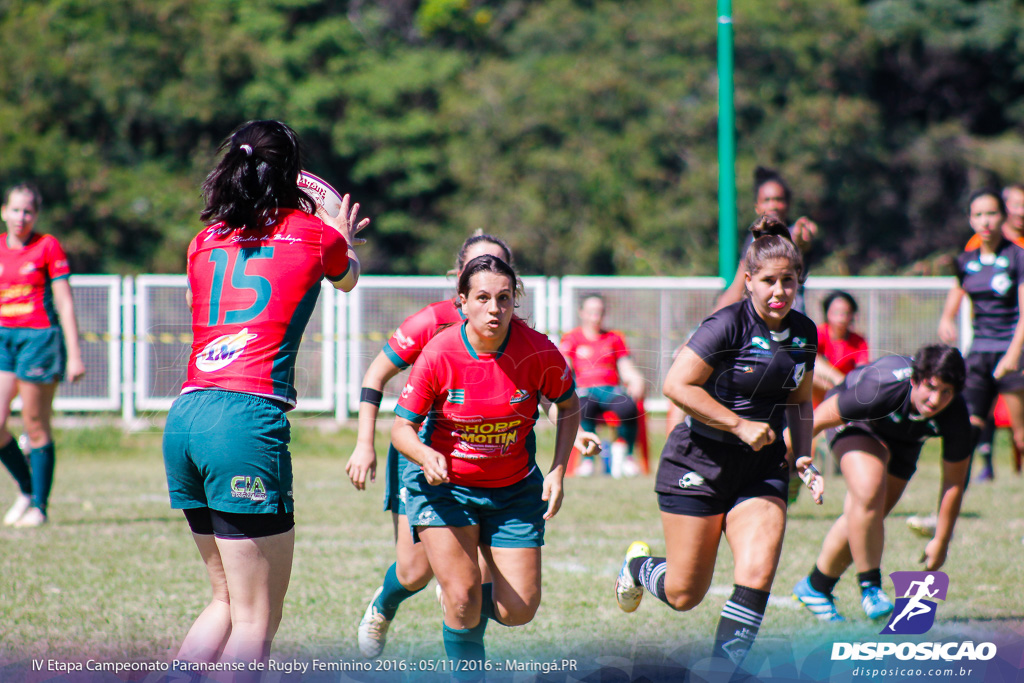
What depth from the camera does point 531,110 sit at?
2462cm

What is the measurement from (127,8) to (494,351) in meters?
23.3

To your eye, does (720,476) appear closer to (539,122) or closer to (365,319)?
(365,319)

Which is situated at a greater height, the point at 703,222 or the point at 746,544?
the point at 703,222

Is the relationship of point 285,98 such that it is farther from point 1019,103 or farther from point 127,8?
point 1019,103

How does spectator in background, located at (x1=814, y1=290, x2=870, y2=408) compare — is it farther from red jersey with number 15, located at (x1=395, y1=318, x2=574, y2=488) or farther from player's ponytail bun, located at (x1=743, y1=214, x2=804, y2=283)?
red jersey with number 15, located at (x1=395, y1=318, x2=574, y2=488)

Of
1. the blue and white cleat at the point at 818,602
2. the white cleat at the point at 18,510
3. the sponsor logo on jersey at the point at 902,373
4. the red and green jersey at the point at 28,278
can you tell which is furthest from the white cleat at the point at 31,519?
the sponsor logo on jersey at the point at 902,373

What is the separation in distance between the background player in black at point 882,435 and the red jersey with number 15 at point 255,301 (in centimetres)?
282

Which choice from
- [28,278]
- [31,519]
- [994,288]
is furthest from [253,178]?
[994,288]

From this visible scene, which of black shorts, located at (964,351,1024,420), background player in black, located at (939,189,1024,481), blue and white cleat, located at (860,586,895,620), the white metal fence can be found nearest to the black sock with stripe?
blue and white cleat, located at (860,586,895,620)

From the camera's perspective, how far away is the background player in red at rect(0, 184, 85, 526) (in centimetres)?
706

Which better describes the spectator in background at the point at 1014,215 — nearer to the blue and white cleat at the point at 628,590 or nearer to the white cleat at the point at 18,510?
the blue and white cleat at the point at 628,590

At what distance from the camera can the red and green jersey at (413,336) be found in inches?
164

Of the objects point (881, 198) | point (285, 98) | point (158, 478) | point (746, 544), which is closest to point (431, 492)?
point (746, 544)

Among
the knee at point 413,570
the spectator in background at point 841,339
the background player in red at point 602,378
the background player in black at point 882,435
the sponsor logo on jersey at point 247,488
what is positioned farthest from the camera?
the background player in red at point 602,378
